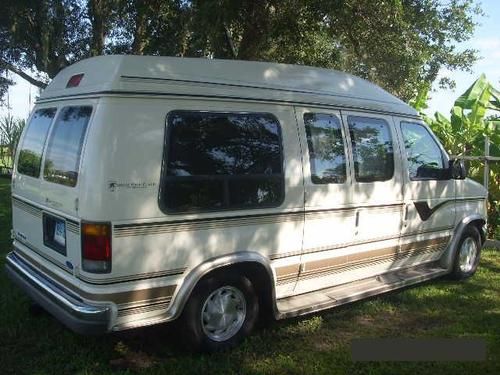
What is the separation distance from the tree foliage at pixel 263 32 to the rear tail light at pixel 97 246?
596 centimetres

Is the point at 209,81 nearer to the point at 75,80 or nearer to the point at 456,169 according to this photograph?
the point at 75,80

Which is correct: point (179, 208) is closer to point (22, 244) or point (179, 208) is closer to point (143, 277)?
point (143, 277)

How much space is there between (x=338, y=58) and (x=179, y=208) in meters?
11.1

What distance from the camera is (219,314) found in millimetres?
4473

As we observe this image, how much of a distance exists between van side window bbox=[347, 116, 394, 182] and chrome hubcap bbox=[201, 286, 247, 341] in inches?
67.9

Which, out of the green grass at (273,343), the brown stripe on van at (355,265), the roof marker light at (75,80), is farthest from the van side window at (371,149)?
the roof marker light at (75,80)

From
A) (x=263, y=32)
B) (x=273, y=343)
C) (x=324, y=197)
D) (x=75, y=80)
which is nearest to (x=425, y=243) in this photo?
(x=324, y=197)

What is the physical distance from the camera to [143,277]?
155 inches

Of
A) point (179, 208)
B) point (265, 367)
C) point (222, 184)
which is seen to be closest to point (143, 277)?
point (179, 208)

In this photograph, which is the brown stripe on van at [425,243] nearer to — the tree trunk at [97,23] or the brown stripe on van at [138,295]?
the brown stripe on van at [138,295]

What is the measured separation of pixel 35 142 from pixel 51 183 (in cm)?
76

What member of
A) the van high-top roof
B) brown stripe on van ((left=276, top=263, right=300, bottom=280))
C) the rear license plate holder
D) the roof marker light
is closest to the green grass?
brown stripe on van ((left=276, top=263, right=300, bottom=280))

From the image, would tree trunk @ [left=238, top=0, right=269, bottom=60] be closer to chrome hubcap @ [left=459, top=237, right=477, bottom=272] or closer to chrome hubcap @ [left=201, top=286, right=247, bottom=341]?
chrome hubcap @ [left=459, top=237, right=477, bottom=272]

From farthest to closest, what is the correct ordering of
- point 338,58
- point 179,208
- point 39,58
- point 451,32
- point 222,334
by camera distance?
point 39,58
point 338,58
point 451,32
point 222,334
point 179,208
